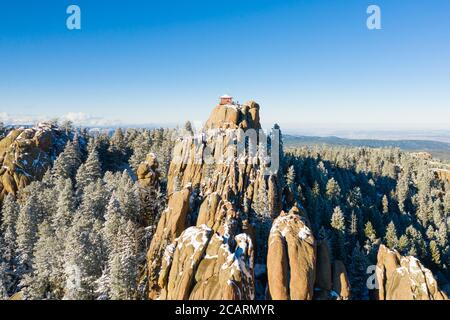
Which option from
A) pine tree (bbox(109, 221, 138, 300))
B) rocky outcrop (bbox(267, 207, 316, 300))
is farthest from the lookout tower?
pine tree (bbox(109, 221, 138, 300))

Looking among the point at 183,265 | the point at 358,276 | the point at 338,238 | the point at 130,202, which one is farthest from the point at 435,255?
the point at 130,202

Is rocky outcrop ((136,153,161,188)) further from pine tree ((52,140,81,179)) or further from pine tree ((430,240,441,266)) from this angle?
pine tree ((430,240,441,266))

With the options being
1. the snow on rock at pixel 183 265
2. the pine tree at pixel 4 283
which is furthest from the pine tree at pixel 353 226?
the pine tree at pixel 4 283

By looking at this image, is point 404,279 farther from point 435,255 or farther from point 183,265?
point 435,255

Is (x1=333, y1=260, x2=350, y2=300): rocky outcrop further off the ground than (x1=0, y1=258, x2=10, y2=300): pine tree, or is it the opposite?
(x1=333, y1=260, x2=350, y2=300): rocky outcrop

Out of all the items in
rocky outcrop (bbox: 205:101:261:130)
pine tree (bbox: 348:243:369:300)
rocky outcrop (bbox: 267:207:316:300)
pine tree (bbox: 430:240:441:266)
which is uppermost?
rocky outcrop (bbox: 205:101:261:130)
